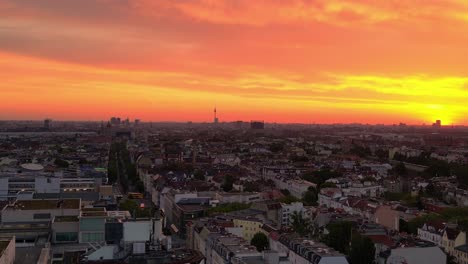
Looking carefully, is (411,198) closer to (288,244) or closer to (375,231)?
(375,231)

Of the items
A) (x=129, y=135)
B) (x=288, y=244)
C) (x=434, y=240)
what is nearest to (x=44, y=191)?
(x=288, y=244)

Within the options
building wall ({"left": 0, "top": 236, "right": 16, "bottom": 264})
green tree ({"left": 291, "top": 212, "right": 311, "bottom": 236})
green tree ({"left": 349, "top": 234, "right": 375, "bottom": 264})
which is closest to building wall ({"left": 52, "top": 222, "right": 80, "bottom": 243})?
building wall ({"left": 0, "top": 236, "right": 16, "bottom": 264})

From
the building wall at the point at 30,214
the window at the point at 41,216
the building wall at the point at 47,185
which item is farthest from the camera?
the building wall at the point at 47,185

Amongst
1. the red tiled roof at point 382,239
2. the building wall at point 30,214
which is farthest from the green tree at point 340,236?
the building wall at point 30,214

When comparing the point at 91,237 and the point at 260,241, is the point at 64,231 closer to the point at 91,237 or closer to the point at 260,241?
the point at 91,237

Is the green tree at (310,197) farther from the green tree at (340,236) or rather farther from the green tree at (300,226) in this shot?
the green tree at (340,236)
